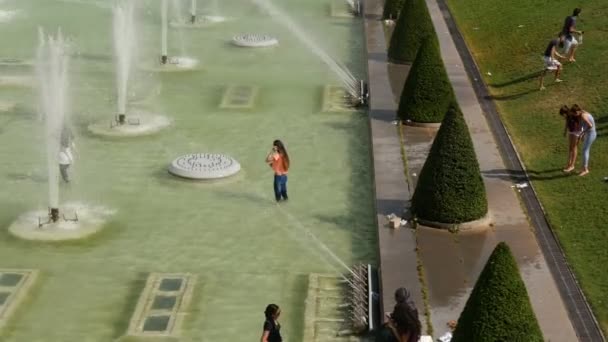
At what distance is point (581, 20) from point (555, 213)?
15.1 m

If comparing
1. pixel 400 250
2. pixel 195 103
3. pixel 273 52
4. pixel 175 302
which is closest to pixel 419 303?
pixel 400 250

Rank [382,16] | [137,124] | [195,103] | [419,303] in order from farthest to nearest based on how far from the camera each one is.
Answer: [382,16], [195,103], [137,124], [419,303]

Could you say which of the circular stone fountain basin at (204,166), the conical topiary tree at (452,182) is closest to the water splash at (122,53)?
the circular stone fountain basin at (204,166)

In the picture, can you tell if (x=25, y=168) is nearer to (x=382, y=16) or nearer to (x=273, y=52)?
(x=273, y=52)

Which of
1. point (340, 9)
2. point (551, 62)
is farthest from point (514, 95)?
point (340, 9)

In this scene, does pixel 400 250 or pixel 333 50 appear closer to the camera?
pixel 400 250

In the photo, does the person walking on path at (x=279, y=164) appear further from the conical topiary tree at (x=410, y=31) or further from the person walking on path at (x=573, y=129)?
the conical topiary tree at (x=410, y=31)

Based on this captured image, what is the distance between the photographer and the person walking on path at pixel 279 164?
1773 cm

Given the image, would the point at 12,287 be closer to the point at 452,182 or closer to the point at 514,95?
the point at 452,182

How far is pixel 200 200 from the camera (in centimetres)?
1848

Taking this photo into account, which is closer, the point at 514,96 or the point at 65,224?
the point at 65,224

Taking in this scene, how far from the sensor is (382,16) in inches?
1366

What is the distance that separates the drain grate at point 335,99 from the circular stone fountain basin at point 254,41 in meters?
5.09

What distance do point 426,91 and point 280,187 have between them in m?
5.25
